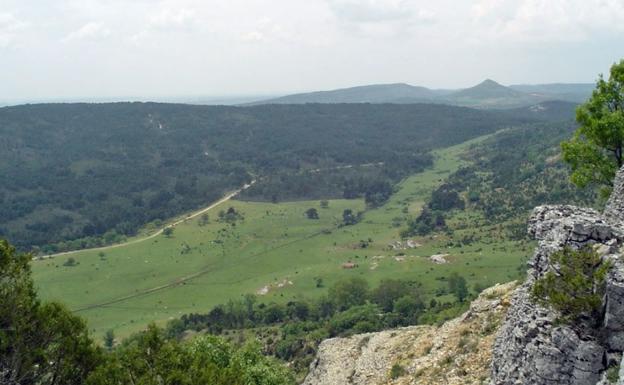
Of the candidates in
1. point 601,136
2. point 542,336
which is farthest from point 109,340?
point 542,336

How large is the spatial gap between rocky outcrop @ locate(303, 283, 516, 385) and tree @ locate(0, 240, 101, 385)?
1909 cm

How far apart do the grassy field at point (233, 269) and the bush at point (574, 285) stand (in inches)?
4046

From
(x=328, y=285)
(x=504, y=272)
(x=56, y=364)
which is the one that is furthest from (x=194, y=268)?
(x=56, y=364)

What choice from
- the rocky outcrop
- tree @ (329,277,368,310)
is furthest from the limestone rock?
tree @ (329,277,368,310)

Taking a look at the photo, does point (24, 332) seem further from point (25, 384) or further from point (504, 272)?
point (504, 272)

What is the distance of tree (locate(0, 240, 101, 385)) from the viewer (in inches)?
993

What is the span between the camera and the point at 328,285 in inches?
5674

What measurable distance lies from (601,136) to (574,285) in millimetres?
16081

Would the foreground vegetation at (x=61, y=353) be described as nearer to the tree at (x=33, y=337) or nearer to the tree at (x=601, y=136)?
the tree at (x=33, y=337)

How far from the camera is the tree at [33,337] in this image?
25.2m

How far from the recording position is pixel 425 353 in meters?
34.8

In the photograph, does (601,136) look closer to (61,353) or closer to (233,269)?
(61,353)

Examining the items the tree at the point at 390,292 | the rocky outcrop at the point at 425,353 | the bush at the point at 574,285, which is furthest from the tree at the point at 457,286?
the bush at the point at 574,285

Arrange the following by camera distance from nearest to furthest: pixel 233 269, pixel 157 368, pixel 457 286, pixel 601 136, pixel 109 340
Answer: pixel 157 368 < pixel 601 136 < pixel 109 340 < pixel 457 286 < pixel 233 269
